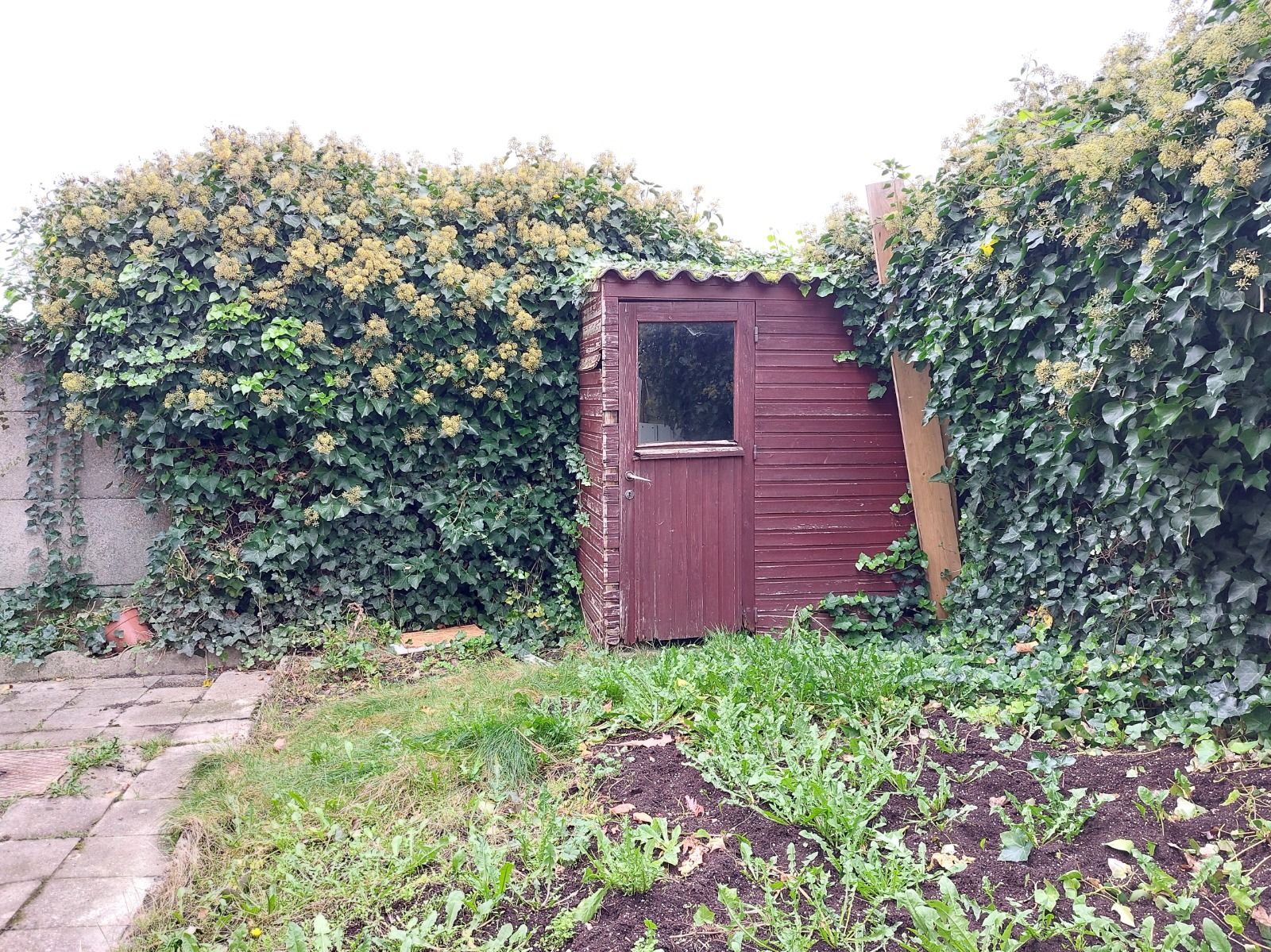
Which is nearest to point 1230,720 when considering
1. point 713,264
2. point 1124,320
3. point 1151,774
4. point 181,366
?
point 1151,774

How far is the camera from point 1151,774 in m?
2.52

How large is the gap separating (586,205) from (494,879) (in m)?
4.66

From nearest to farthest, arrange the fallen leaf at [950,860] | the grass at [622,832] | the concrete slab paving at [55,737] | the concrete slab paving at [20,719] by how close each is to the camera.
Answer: the grass at [622,832], the fallen leaf at [950,860], the concrete slab paving at [55,737], the concrete slab paving at [20,719]

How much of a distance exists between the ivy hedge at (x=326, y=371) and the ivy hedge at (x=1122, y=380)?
2662 millimetres

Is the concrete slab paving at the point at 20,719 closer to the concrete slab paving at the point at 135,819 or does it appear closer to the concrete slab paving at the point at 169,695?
the concrete slab paving at the point at 169,695

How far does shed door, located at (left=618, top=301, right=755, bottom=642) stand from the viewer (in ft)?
15.8

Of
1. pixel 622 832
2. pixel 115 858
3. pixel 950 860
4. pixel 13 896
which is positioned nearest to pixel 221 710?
pixel 115 858

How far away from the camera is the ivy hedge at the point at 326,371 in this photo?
Answer: 4.80 m

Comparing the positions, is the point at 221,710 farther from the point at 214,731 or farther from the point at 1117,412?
the point at 1117,412

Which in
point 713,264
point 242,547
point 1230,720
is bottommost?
point 1230,720

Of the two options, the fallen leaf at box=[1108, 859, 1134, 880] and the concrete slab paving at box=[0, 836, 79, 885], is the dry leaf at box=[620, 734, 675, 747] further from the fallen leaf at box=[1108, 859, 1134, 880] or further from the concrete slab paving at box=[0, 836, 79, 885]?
the concrete slab paving at box=[0, 836, 79, 885]

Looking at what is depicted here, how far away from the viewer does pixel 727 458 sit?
4961 millimetres

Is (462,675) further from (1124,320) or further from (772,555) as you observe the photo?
(1124,320)

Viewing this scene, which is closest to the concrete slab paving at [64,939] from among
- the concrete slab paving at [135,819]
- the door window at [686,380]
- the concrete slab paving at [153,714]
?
the concrete slab paving at [135,819]
